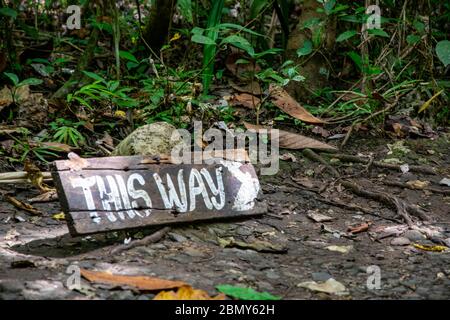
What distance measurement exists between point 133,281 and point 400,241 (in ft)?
4.44

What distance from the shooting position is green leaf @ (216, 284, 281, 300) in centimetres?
215

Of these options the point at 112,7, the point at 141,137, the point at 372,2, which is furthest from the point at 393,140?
the point at 112,7

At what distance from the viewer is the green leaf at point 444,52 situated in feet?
12.5

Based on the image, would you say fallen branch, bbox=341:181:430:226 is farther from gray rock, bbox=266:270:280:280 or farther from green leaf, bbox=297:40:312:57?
green leaf, bbox=297:40:312:57

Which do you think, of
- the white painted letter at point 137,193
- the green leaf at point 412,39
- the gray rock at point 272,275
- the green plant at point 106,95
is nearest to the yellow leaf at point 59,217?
the white painted letter at point 137,193

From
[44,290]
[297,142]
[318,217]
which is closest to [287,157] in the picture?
[297,142]

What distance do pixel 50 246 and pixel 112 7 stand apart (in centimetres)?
210

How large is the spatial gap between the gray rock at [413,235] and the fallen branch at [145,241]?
1162 millimetres

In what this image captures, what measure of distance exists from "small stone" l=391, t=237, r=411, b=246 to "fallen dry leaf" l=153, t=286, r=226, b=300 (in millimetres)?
1100

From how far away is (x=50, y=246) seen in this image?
2.66 m

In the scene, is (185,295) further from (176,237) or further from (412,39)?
(412,39)

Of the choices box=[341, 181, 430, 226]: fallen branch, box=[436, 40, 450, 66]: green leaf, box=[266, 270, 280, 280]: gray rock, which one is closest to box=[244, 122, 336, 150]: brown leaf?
box=[341, 181, 430, 226]: fallen branch
